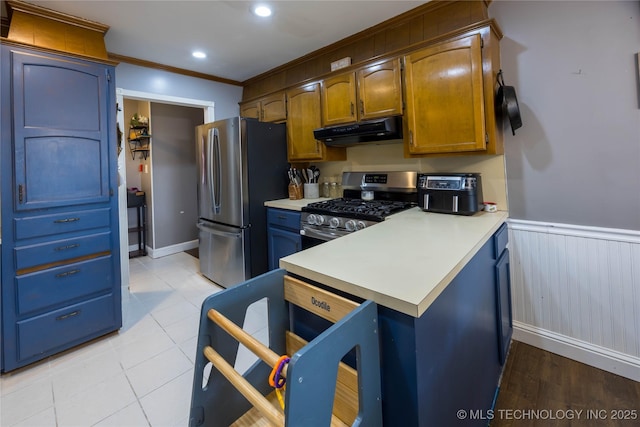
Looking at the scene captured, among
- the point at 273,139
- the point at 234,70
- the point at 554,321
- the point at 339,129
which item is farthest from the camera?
the point at 234,70

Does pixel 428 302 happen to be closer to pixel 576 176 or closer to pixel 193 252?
pixel 576 176

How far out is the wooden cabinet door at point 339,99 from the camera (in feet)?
8.16

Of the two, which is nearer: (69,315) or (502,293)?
(502,293)

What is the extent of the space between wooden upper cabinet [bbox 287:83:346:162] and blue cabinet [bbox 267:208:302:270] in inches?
24.8

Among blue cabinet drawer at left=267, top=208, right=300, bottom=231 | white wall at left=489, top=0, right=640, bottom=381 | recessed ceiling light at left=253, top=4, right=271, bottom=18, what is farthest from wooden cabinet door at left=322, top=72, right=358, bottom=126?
white wall at left=489, top=0, right=640, bottom=381

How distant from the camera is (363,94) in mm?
2412

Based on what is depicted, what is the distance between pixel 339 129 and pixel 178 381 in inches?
81.7

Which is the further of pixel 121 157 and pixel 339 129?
pixel 121 157

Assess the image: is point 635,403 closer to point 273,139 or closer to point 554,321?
point 554,321

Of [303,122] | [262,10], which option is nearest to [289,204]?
[303,122]

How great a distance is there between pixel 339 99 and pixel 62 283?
2.47 metres

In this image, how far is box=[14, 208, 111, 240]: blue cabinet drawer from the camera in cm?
181

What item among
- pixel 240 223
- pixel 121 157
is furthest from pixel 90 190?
pixel 240 223

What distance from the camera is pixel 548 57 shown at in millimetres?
1808
